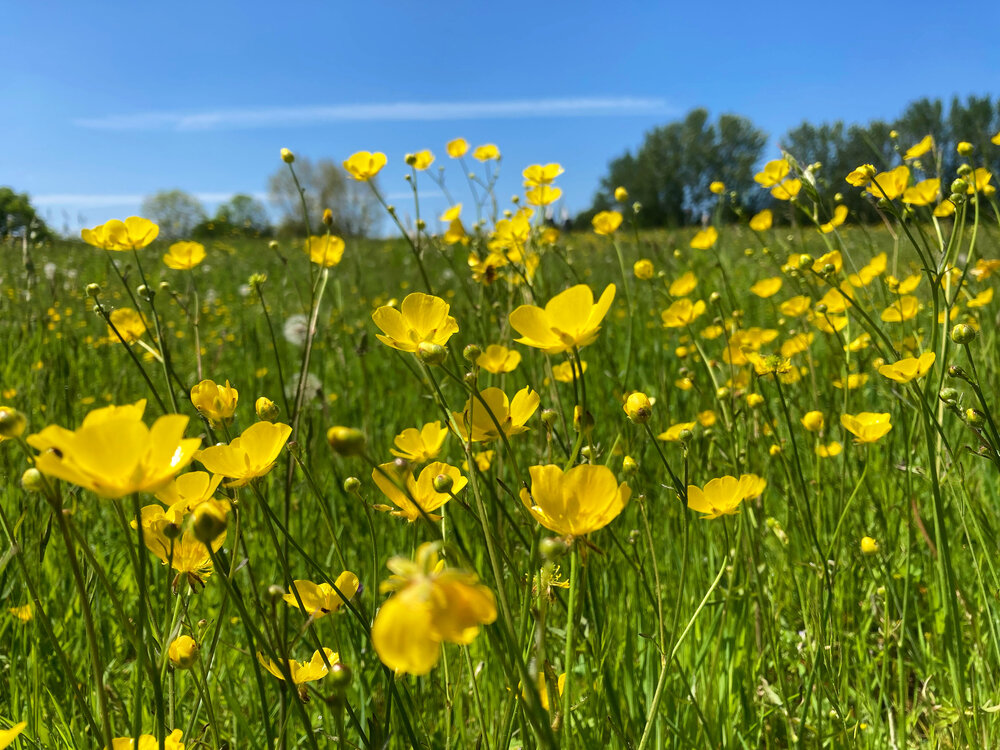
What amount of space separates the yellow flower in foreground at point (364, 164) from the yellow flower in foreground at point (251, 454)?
45.5 inches

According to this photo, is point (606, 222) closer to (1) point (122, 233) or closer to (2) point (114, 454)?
(1) point (122, 233)

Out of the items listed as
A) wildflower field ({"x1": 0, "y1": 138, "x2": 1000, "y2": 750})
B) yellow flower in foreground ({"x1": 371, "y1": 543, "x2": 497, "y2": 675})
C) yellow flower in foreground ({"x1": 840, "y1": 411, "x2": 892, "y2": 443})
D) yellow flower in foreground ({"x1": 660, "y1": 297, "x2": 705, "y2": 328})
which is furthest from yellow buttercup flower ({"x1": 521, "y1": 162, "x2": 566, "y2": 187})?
yellow flower in foreground ({"x1": 371, "y1": 543, "x2": 497, "y2": 675})

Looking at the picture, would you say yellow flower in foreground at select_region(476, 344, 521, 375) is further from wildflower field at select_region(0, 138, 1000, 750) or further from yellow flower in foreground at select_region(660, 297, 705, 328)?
yellow flower in foreground at select_region(660, 297, 705, 328)

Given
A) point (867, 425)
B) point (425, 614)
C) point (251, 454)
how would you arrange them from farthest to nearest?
point (867, 425), point (251, 454), point (425, 614)

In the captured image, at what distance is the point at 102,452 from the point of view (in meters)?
0.46

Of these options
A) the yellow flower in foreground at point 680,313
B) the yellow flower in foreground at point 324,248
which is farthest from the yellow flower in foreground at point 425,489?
the yellow flower in foreground at point 680,313

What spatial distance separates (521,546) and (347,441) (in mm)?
857

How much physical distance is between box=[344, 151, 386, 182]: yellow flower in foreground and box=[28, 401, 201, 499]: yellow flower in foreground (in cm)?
133

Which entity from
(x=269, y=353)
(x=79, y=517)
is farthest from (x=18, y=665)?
(x=269, y=353)

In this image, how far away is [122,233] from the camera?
1324mm

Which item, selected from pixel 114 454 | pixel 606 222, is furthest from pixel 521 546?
pixel 606 222

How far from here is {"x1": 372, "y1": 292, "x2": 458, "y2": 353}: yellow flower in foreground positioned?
784 mm

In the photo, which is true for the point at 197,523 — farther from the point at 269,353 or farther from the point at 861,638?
the point at 269,353

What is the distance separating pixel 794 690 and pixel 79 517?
1.68 m
